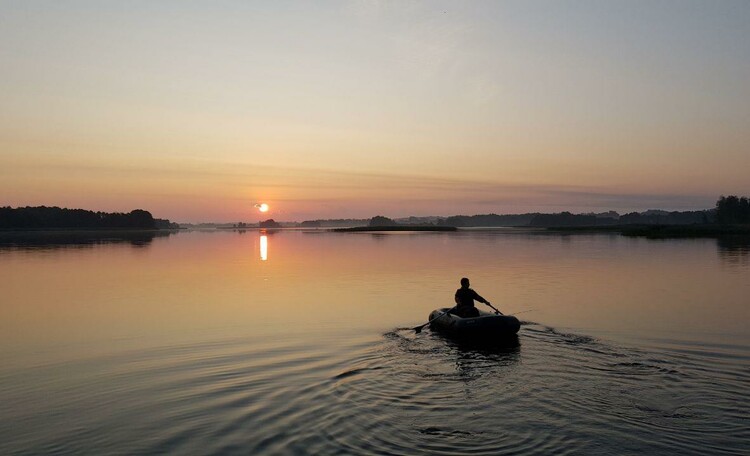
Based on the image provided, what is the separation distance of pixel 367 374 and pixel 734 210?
17505cm

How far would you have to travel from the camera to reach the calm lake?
34.3 ft

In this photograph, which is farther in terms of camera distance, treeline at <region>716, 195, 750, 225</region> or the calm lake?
treeline at <region>716, 195, 750, 225</region>

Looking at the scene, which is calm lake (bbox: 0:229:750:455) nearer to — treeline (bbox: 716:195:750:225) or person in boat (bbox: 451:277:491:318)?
person in boat (bbox: 451:277:491:318)

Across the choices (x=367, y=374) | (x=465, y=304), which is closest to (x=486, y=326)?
(x=465, y=304)

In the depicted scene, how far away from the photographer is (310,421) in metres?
11.4

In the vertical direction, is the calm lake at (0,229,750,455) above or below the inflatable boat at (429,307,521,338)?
below

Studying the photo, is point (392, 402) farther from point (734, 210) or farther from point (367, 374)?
point (734, 210)

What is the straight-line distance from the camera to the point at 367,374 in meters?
15.2

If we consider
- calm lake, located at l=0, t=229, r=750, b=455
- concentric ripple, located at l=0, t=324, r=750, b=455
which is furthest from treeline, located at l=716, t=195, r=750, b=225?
concentric ripple, located at l=0, t=324, r=750, b=455

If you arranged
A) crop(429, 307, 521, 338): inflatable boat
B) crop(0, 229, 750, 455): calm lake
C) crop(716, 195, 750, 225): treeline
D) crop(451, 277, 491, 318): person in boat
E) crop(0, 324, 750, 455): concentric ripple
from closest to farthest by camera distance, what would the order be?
1. crop(0, 324, 750, 455): concentric ripple
2. crop(0, 229, 750, 455): calm lake
3. crop(429, 307, 521, 338): inflatable boat
4. crop(451, 277, 491, 318): person in boat
5. crop(716, 195, 750, 225): treeline

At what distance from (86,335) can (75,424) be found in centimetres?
1156

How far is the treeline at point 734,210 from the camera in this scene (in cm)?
15512

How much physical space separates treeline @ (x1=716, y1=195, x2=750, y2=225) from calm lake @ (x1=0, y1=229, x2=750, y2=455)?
479 ft

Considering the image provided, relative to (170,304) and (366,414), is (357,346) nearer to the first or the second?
(366,414)
